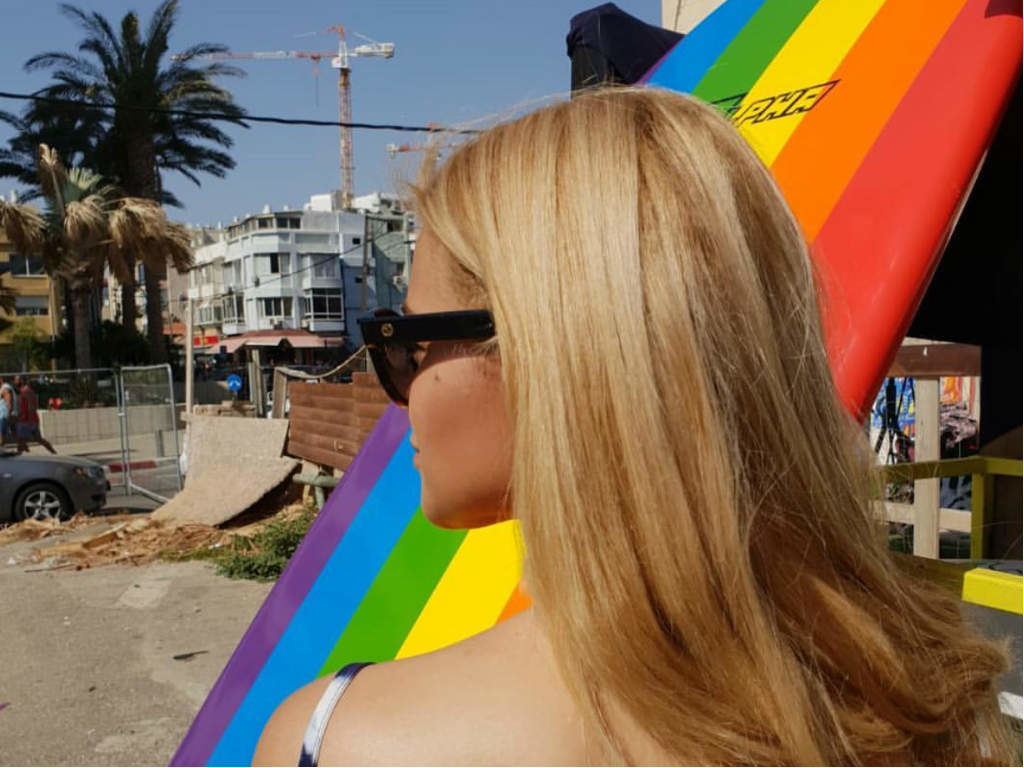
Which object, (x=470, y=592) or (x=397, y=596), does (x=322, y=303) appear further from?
(x=470, y=592)

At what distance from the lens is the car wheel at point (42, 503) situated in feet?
34.2

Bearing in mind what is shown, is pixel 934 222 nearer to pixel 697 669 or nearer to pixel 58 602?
pixel 697 669

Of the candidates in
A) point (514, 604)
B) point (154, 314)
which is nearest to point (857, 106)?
point (514, 604)

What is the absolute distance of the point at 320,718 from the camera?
2.61 ft

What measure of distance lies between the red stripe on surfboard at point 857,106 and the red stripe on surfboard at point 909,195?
3 cm

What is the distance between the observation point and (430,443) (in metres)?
1.00

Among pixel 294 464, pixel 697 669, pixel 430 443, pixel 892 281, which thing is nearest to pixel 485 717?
pixel 697 669

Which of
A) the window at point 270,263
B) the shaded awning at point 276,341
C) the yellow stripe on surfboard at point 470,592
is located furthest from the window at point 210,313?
the yellow stripe on surfboard at point 470,592

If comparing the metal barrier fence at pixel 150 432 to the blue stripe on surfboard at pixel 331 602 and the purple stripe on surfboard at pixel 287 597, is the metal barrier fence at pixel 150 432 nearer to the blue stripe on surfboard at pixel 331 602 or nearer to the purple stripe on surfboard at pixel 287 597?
the purple stripe on surfboard at pixel 287 597

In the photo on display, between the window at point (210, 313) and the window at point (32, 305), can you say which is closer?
the window at point (32, 305)

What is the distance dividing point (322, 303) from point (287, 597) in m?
69.6

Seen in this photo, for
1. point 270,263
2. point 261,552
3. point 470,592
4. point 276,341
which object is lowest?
point 261,552

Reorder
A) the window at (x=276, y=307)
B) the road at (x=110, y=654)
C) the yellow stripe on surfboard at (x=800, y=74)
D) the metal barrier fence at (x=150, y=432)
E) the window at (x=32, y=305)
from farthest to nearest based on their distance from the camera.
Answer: the window at (x=276, y=307), the window at (x=32, y=305), the metal barrier fence at (x=150, y=432), the road at (x=110, y=654), the yellow stripe on surfboard at (x=800, y=74)

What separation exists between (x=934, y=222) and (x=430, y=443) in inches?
39.2
